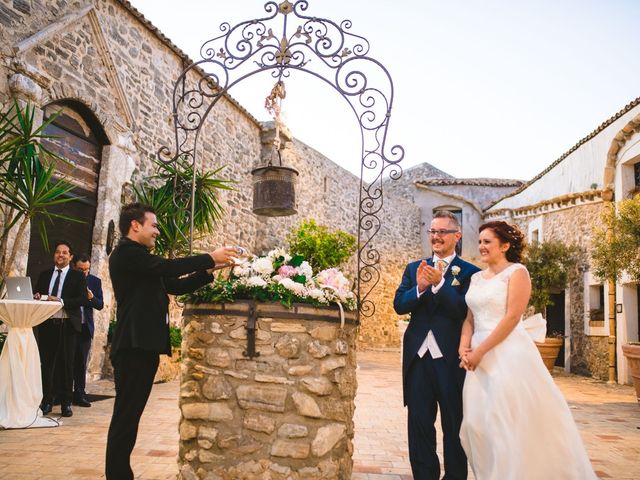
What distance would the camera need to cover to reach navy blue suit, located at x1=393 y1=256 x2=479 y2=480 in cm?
276

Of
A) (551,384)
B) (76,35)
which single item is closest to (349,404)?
(551,384)

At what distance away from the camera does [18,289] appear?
4.59 m

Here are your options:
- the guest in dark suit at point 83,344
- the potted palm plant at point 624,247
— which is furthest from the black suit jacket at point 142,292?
the potted palm plant at point 624,247

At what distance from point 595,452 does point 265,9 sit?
4.70m

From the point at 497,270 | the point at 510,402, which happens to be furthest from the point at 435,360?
the point at 497,270

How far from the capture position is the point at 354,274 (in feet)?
58.1

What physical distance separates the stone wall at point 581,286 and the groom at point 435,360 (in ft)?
34.6

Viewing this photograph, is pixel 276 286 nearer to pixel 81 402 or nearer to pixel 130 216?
pixel 130 216

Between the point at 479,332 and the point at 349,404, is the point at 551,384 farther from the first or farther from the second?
the point at 349,404

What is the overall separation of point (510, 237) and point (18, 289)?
4.13m

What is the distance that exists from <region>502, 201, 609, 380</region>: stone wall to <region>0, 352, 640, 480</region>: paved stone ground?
5024mm

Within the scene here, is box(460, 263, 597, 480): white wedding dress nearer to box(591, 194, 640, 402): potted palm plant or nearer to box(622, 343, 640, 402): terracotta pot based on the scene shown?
box(622, 343, 640, 402): terracotta pot

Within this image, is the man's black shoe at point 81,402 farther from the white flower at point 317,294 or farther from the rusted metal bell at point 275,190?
the white flower at point 317,294

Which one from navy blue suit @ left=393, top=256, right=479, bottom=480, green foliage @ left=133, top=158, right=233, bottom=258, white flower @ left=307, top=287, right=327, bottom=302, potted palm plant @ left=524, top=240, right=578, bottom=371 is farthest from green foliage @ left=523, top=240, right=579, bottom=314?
white flower @ left=307, top=287, right=327, bottom=302
